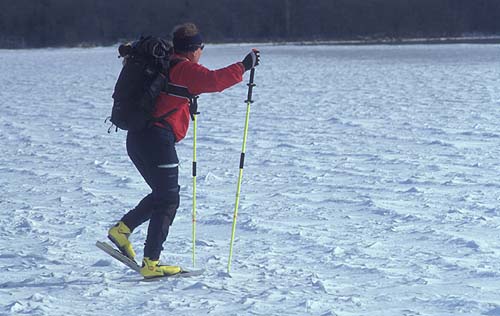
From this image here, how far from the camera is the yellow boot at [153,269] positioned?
583 centimetres

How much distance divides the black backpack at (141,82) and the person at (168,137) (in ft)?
0.25

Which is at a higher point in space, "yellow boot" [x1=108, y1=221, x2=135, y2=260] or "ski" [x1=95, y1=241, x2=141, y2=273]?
"yellow boot" [x1=108, y1=221, x2=135, y2=260]

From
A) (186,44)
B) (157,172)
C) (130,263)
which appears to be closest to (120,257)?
(130,263)

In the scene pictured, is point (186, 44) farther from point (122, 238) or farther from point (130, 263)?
point (130, 263)

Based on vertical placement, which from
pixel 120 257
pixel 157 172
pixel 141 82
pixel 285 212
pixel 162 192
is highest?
pixel 141 82

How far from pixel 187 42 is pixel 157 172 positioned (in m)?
0.86

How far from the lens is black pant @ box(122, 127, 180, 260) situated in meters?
5.68

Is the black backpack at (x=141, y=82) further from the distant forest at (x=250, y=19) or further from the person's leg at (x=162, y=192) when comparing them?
the distant forest at (x=250, y=19)

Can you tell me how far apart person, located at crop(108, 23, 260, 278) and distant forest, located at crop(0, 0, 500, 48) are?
5629 centimetres

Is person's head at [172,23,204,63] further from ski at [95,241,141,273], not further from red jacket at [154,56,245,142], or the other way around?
ski at [95,241,141,273]

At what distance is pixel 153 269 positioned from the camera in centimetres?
582

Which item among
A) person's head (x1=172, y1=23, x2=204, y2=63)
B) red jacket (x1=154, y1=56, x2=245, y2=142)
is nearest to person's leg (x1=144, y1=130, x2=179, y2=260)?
red jacket (x1=154, y1=56, x2=245, y2=142)

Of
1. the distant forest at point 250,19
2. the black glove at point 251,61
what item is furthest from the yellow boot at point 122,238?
the distant forest at point 250,19

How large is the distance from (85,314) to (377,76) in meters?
20.4
